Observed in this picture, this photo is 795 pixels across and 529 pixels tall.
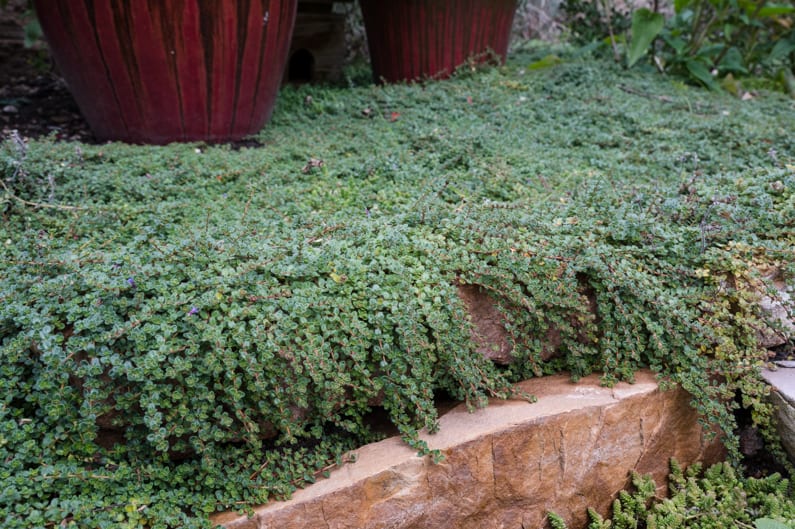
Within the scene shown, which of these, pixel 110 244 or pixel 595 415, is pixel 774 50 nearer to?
pixel 595 415

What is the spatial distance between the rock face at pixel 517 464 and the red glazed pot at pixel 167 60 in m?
2.19

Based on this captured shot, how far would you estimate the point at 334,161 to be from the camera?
2.98m

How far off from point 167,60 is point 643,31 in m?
3.31

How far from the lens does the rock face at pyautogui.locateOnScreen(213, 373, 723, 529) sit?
169 centimetres

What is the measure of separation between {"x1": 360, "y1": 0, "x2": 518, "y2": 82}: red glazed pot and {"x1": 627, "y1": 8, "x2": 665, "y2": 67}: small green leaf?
0.88 meters

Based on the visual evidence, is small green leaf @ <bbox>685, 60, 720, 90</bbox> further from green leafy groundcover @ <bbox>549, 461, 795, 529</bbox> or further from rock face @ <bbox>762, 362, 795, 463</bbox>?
green leafy groundcover @ <bbox>549, 461, 795, 529</bbox>

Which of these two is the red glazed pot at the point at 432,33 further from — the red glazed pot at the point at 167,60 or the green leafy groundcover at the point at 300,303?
the green leafy groundcover at the point at 300,303

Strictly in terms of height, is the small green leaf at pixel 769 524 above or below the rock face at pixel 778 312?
below

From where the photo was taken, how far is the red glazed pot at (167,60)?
3043mm

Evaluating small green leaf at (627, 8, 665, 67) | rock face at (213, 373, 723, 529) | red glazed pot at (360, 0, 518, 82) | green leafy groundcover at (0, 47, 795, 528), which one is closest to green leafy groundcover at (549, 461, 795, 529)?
rock face at (213, 373, 723, 529)

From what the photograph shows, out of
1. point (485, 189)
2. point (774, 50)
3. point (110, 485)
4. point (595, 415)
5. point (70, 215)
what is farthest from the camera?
point (774, 50)

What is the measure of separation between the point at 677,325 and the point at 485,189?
0.97 m

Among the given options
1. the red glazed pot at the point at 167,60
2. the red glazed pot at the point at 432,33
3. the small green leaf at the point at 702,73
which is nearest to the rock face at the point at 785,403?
the red glazed pot at the point at 167,60

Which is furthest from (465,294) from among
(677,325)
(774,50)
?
(774,50)
